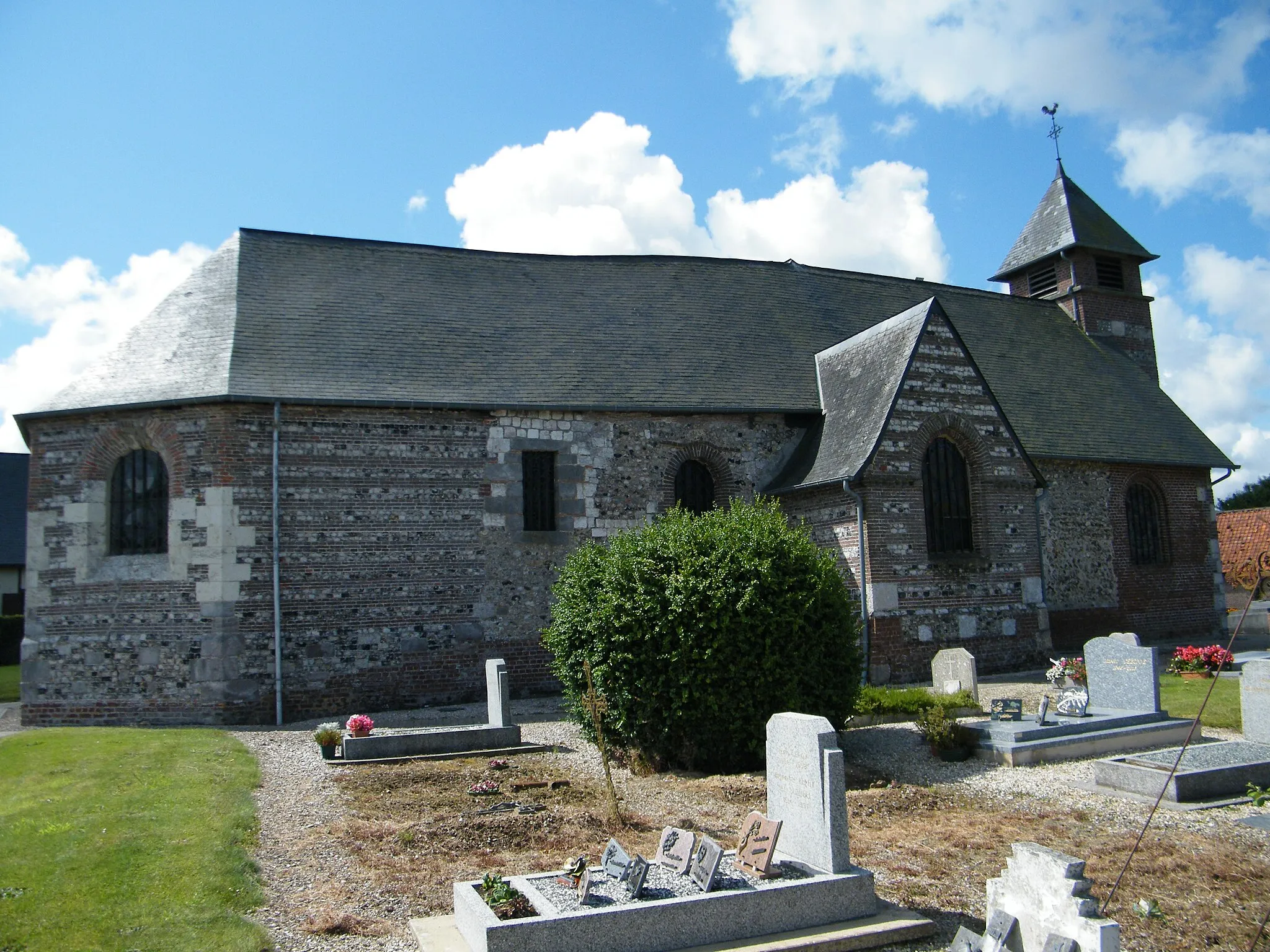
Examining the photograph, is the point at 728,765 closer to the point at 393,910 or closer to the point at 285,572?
the point at 393,910

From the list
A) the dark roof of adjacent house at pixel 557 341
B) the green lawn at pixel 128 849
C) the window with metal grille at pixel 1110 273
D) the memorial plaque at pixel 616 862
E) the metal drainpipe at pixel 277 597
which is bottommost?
the green lawn at pixel 128 849

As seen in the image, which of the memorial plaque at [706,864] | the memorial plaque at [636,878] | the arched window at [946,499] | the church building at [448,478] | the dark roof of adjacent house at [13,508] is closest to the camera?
the memorial plaque at [636,878]

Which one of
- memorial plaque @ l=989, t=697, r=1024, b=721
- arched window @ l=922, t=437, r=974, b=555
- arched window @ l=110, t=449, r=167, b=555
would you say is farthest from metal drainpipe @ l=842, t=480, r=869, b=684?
arched window @ l=110, t=449, r=167, b=555

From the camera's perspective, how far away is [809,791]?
6.17 m

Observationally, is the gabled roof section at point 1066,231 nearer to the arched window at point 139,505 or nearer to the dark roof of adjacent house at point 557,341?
the dark roof of adjacent house at point 557,341

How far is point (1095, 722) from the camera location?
1070 cm

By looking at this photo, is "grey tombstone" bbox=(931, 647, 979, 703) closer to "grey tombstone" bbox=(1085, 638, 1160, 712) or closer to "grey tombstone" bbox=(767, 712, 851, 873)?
"grey tombstone" bbox=(1085, 638, 1160, 712)

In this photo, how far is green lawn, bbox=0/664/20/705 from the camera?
19797 mm

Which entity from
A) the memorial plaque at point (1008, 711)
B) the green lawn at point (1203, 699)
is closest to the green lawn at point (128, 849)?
the memorial plaque at point (1008, 711)

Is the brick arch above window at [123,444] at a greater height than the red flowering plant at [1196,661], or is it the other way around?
the brick arch above window at [123,444]

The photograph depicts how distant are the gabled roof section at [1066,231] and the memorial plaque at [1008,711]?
1782 cm

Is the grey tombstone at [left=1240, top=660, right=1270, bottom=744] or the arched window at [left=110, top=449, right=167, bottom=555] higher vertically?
the arched window at [left=110, top=449, right=167, bottom=555]

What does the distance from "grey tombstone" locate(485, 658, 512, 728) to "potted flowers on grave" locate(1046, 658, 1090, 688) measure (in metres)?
7.21

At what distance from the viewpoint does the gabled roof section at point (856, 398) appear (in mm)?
16000
